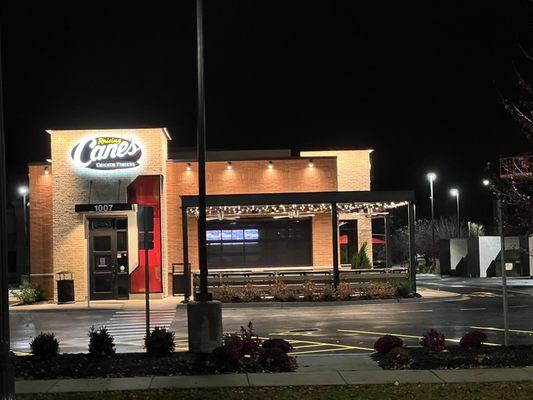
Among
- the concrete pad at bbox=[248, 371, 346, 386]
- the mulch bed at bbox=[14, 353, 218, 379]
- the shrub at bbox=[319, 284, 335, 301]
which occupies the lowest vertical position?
the shrub at bbox=[319, 284, 335, 301]

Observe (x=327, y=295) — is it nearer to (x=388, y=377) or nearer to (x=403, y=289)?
(x=403, y=289)

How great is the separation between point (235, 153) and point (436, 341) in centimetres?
2797

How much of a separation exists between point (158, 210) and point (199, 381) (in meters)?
19.6

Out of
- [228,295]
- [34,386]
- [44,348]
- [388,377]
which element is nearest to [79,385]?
[34,386]

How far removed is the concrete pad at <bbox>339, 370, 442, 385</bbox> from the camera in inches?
381

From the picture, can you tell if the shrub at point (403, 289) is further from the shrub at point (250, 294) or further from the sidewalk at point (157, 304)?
the shrub at point (250, 294)

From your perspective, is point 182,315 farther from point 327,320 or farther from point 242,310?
point 327,320

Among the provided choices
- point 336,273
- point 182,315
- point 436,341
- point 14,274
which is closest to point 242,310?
point 182,315

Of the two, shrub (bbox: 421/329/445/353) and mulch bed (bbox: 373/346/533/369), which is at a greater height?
shrub (bbox: 421/329/445/353)

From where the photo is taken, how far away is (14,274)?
6694 cm

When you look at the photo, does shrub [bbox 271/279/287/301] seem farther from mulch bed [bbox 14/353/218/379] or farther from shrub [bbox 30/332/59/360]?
shrub [bbox 30/332/59/360]

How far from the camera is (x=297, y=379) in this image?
9867 millimetres

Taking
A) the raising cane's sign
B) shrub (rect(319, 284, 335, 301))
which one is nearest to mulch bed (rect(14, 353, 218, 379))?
shrub (rect(319, 284, 335, 301))

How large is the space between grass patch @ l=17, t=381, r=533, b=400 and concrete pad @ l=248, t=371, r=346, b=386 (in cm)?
30
